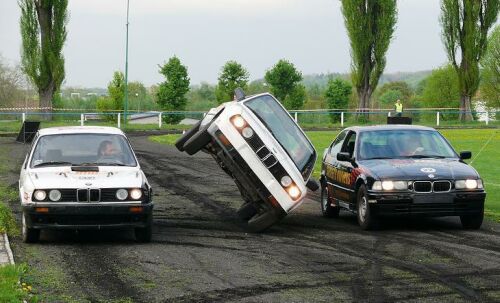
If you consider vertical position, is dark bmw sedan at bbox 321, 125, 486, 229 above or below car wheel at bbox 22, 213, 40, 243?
above

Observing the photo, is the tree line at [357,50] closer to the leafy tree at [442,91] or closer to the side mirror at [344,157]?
the leafy tree at [442,91]

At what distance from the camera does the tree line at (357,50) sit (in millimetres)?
64125

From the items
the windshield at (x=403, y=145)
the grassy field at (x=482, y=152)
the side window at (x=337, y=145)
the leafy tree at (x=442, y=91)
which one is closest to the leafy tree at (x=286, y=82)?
the leafy tree at (x=442, y=91)

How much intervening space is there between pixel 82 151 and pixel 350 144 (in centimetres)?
462

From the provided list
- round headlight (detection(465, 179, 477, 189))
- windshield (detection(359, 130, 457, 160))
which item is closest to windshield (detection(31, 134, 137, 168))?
windshield (detection(359, 130, 457, 160))

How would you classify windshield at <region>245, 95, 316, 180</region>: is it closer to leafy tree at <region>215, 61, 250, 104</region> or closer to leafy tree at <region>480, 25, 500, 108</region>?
leafy tree at <region>215, 61, 250, 104</region>

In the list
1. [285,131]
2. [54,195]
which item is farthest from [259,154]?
[54,195]

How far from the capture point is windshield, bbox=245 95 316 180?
49.9 ft

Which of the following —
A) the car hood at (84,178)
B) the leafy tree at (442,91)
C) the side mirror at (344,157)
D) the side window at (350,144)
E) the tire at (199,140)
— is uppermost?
the tire at (199,140)

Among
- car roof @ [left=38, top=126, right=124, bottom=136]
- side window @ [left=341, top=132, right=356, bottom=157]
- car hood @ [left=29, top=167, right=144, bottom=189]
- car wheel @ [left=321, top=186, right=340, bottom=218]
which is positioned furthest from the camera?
car wheel @ [left=321, top=186, right=340, bottom=218]

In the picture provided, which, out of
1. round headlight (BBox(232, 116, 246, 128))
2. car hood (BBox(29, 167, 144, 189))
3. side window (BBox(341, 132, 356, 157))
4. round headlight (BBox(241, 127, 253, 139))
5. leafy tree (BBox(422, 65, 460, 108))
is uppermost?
round headlight (BBox(232, 116, 246, 128))

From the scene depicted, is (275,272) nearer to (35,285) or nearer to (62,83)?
(35,285)

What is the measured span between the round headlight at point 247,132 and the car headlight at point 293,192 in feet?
2.95

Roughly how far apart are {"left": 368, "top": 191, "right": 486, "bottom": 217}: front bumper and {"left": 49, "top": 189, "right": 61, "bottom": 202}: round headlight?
4427 millimetres
